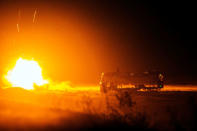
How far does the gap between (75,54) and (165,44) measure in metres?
26.8

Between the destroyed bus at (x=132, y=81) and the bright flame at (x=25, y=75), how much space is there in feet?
45.1

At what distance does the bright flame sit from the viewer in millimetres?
46531

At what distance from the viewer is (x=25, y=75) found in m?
46.8

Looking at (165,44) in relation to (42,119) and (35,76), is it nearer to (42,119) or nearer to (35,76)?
(35,76)

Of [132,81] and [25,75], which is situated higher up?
[25,75]

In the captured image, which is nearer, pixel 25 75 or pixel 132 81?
pixel 132 81

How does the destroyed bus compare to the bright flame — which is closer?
the destroyed bus

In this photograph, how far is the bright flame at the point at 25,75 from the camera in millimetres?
46531

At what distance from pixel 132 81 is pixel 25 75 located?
59.5 ft

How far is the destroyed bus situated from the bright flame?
13.7 meters

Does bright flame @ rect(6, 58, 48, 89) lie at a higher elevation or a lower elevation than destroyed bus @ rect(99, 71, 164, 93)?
higher

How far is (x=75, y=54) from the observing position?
94.8 metres

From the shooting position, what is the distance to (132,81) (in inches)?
1422

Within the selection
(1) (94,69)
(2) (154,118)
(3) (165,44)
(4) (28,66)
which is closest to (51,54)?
(1) (94,69)
